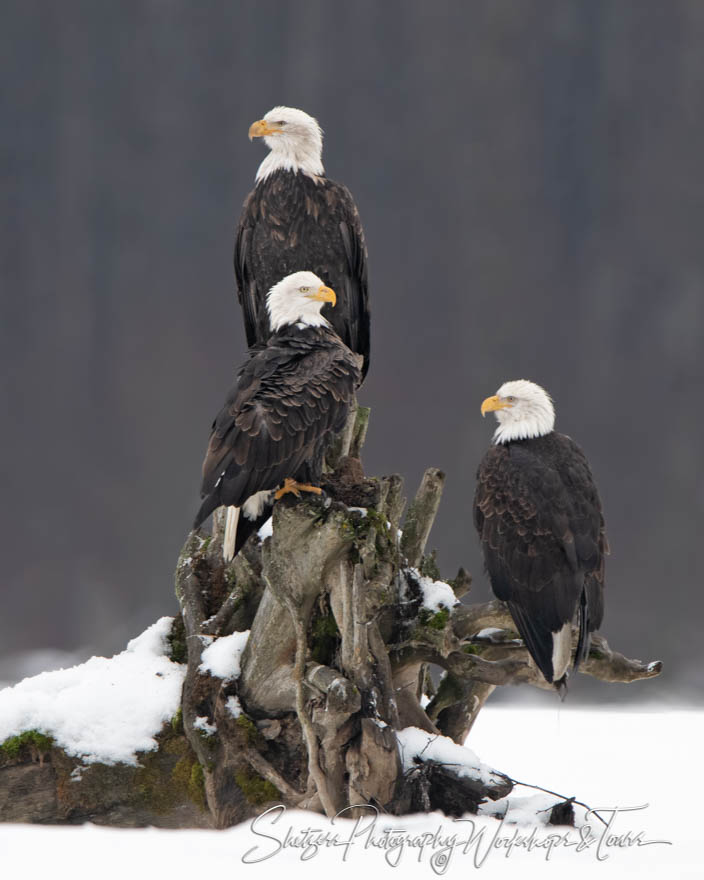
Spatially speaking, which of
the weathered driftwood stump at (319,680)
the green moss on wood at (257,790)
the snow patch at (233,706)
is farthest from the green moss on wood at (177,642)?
the green moss on wood at (257,790)

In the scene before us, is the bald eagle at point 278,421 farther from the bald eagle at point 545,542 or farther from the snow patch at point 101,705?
the snow patch at point 101,705

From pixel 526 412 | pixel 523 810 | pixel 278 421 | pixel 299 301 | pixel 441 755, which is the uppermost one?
pixel 299 301

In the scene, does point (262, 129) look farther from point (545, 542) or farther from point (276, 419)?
point (545, 542)

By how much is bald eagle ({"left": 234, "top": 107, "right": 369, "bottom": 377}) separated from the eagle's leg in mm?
1933

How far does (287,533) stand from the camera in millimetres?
4051

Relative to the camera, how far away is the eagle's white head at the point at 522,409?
15.4 ft

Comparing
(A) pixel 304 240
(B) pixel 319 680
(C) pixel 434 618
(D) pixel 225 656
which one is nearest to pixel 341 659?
(B) pixel 319 680

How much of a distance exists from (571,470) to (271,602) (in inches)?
60.5

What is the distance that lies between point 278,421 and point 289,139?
2.60 metres

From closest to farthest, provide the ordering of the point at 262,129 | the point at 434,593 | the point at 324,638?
1. the point at 324,638
2. the point at 434,593
3. the point at 262,129

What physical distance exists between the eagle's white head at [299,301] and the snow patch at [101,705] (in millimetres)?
1862

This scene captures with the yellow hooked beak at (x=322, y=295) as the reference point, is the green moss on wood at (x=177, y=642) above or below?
below

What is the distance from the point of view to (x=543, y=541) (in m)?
4.25

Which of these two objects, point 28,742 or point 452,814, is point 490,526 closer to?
point 452,814
